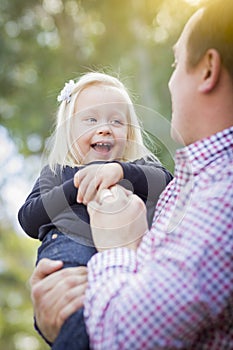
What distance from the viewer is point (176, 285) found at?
3.20 feet

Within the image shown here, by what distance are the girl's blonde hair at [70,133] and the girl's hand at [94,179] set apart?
19 centimetres

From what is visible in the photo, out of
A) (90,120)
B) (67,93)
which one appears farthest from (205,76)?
(67,93)

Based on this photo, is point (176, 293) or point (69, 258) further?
point (69, 258)

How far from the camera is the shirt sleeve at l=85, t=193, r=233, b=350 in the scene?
0.97 meters

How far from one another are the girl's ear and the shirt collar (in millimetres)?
80

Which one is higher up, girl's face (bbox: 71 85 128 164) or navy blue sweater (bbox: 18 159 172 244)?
girl's face (bbox: 71 85 128 164)

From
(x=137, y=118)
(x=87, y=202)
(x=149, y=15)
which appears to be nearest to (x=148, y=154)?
(x=137, y=118)

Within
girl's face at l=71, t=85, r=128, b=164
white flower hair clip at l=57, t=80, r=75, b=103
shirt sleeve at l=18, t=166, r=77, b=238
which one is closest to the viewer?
shirt sleeve at l=18, t=166, r=77, b=238

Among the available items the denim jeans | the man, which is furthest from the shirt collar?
the denim jeans

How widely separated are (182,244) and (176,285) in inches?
2.5

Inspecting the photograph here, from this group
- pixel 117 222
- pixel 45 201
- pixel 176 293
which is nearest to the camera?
pixel 176 293

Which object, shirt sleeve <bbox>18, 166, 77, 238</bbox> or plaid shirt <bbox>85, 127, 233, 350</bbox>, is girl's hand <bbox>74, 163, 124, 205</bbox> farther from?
plaid shirt <bbox>85, 127, 233, 350</bbox>

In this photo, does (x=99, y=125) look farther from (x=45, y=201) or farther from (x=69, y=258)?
(x=69, y=258)

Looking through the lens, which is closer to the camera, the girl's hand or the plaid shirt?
the plaid shirt
